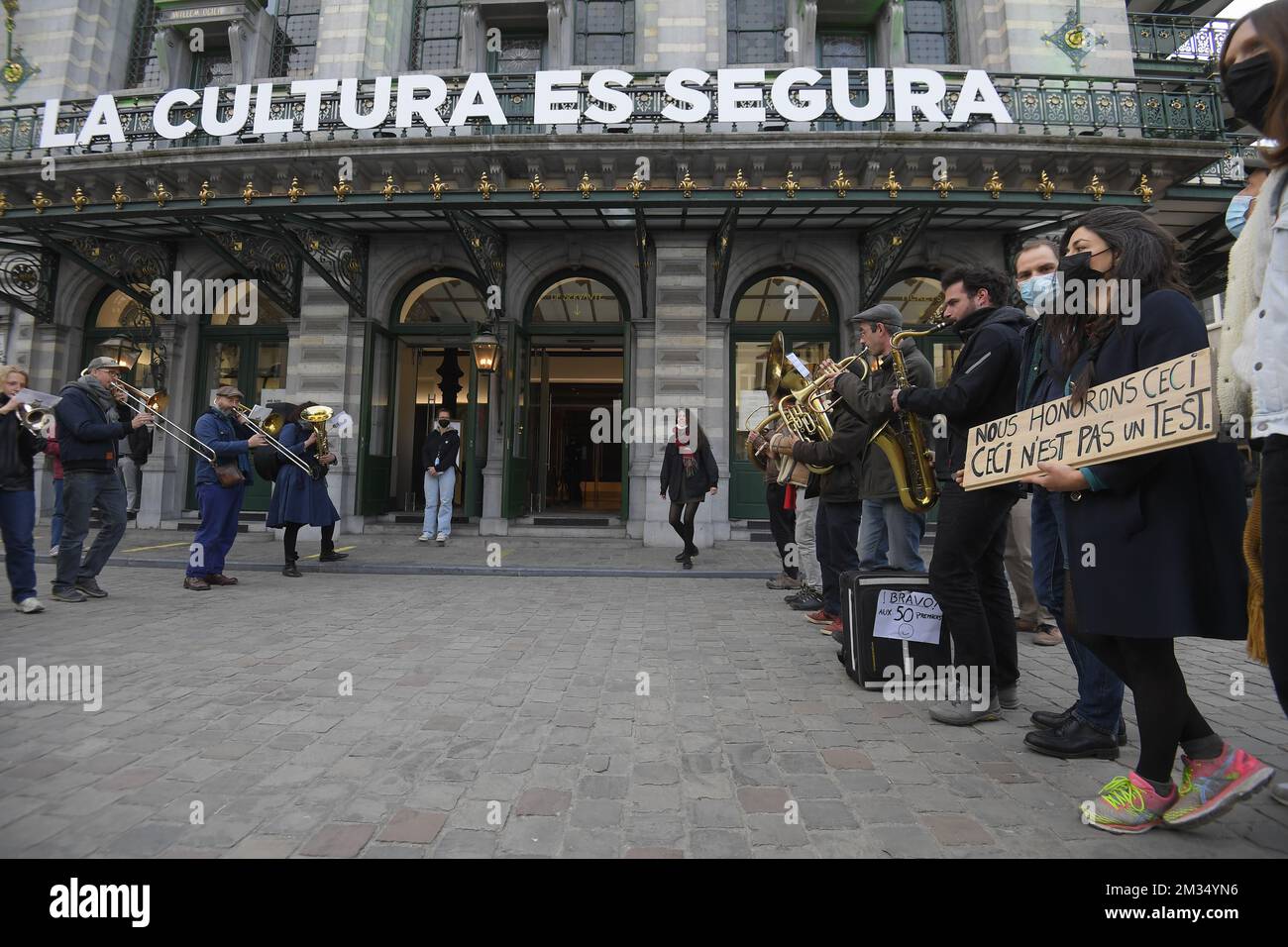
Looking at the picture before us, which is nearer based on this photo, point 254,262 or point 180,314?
point 254,262

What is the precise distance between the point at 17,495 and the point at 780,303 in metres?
11.8

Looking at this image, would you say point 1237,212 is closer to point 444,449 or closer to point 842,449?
point 842,449

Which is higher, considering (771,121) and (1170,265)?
(771,121)

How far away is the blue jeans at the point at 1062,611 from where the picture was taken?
9.09 feet

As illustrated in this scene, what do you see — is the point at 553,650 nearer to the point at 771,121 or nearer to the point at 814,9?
the point at 771,121

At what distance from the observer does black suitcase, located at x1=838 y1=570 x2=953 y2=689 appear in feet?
12.2

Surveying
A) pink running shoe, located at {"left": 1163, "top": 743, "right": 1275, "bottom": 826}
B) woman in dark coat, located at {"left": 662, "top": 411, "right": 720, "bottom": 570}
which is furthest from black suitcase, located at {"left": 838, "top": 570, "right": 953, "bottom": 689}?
woman in dark coat, located at {"left": 662, "top": 411, "right": 720, "bottom": 570}

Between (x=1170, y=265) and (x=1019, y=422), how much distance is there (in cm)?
76

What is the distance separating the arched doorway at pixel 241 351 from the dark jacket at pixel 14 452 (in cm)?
793

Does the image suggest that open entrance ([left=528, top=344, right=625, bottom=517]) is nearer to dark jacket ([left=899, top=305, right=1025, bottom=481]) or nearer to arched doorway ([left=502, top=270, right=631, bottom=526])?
arched doorway ([left=502, top=270, right=631, bottom=526])

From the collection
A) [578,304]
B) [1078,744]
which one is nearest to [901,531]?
[1078,744]

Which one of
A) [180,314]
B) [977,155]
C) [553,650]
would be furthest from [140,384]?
[977,155]

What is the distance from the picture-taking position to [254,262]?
11.7 metres

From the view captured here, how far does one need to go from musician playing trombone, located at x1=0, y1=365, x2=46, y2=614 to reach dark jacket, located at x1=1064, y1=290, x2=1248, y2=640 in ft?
26.2
